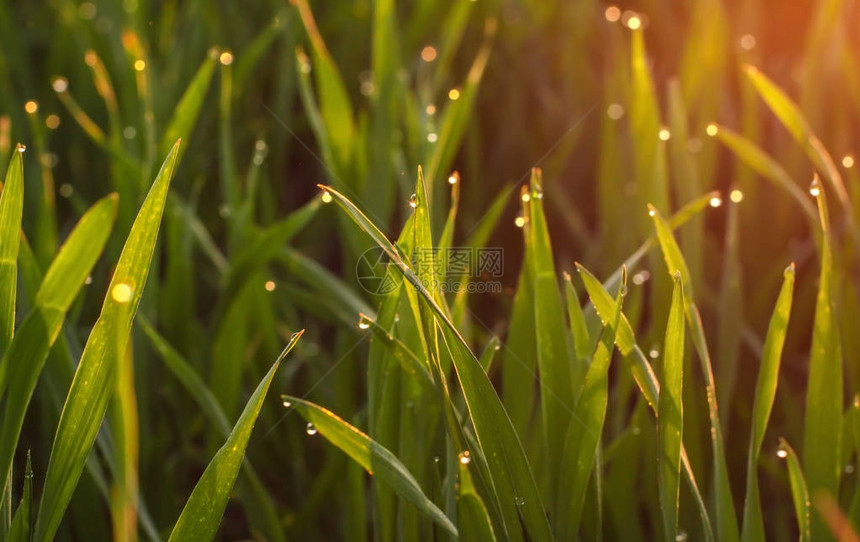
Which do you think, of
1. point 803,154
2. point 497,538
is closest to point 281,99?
point 803,154

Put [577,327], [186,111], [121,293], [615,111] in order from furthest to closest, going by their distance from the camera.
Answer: [615,111]
[186,111]
[577,327]
[121,293]

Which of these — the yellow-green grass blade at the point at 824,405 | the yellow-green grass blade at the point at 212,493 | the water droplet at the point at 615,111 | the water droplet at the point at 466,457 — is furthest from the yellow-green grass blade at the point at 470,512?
the water droplet at the point at 615,111

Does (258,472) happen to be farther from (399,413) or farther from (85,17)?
(85,17)

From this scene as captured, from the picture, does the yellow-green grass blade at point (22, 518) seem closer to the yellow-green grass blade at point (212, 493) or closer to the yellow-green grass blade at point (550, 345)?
the yellow-green grass blade at point (212, 493)

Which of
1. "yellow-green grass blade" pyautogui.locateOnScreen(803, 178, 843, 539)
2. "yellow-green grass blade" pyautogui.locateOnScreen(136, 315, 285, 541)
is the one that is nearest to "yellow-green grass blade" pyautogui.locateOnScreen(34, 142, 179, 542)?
"yellow-green grass blade" pyautogui.locateOnScreen(136, 315, 285, 541)

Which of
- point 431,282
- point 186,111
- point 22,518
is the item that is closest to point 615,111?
point 186,111

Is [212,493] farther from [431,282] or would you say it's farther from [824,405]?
[824,405]
